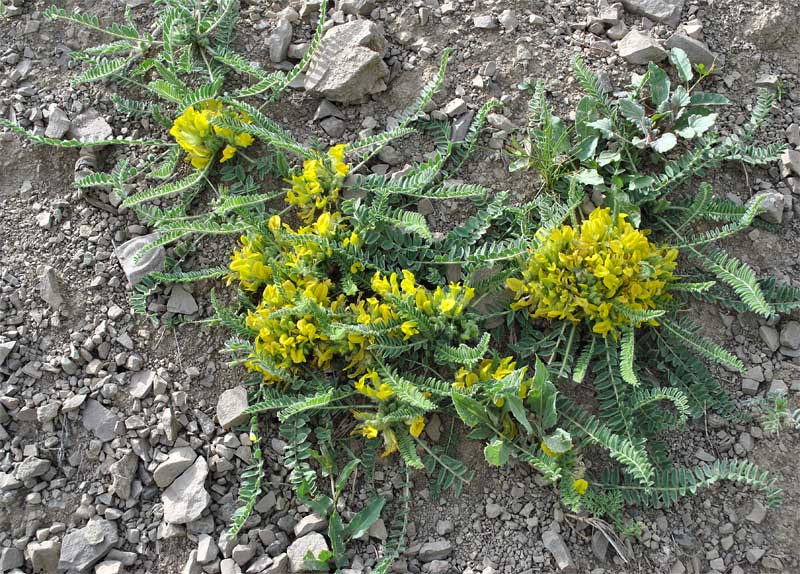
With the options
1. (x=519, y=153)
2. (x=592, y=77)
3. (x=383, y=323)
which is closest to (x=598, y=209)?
(x=519, y=153)

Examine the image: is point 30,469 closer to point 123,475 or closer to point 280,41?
point 123,475

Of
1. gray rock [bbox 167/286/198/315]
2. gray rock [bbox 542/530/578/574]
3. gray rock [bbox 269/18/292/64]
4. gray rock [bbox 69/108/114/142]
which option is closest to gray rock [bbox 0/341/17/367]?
gray rock [bbox 167/286/198/315]

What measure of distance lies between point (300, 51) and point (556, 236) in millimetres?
1553

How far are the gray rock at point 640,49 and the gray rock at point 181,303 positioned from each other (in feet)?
7.27

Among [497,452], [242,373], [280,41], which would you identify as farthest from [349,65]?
[497,452]

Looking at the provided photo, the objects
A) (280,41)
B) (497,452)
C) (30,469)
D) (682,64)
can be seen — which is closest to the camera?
(497,452)

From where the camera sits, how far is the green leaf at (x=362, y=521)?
2975 mm

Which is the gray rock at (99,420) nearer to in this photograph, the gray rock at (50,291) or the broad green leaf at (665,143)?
the gray rock at (50,291)

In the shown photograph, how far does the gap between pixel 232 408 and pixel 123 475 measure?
1.52 feet

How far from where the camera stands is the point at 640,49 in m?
3.72

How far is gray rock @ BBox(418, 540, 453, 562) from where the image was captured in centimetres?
296

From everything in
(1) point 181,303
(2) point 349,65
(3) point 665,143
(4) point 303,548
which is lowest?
(4) point 303,548

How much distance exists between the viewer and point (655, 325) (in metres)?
3.24

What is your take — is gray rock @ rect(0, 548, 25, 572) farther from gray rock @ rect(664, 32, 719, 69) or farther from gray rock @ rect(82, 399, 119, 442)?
gray rock @ rect(664, 32, 719, 69)
